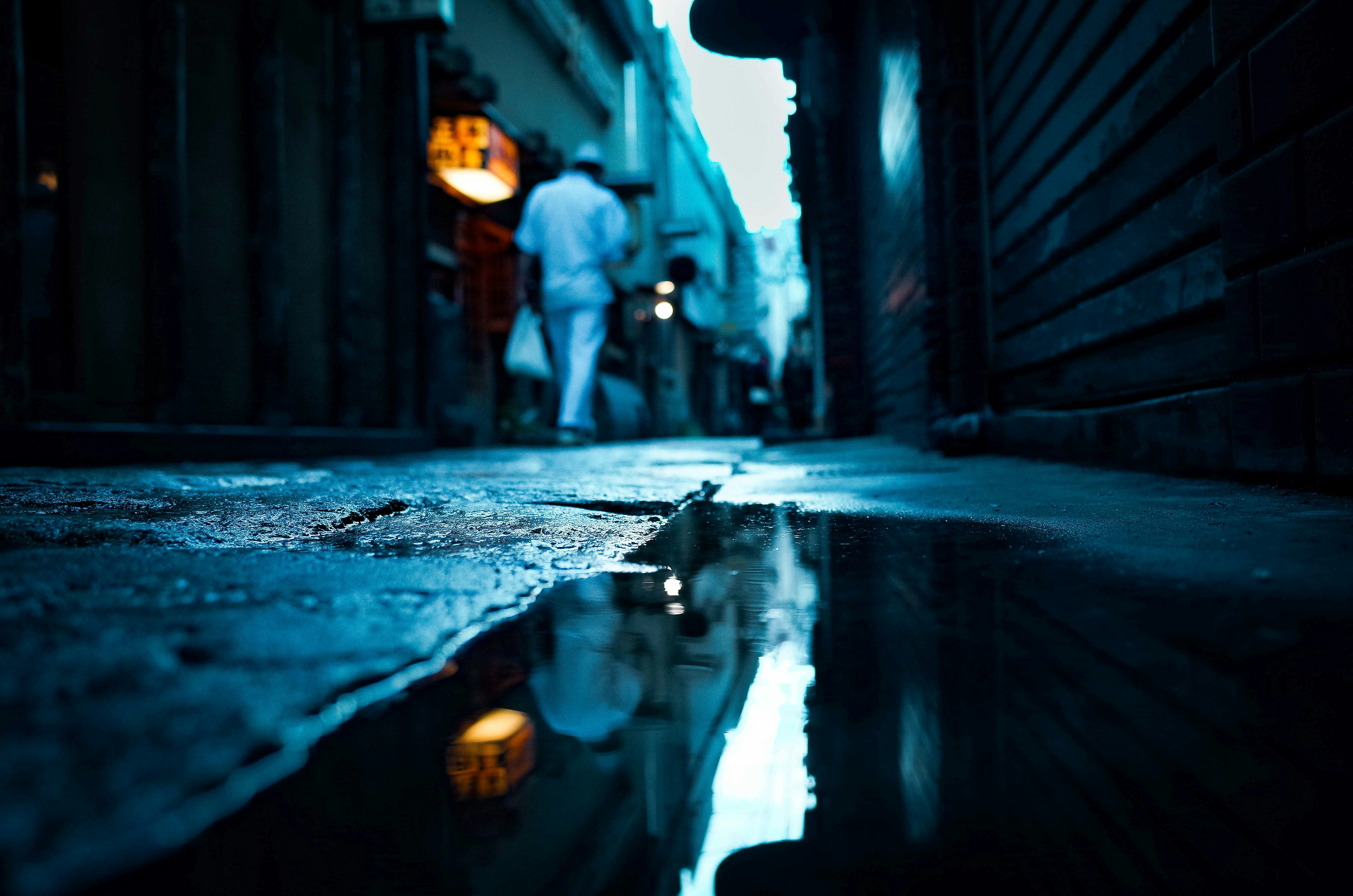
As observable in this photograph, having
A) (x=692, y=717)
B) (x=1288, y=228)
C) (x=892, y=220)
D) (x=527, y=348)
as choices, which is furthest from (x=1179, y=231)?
(x=527, y=348)

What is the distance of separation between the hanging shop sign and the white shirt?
188cm

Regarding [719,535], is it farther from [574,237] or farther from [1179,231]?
[574,237]

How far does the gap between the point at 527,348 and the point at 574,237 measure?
1426 mm

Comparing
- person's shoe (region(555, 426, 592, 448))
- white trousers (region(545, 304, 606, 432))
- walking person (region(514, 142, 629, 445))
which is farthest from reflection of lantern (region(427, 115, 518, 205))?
person's shoe (region(555, 426, 592, 448))

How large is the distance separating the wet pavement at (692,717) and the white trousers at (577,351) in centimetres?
587

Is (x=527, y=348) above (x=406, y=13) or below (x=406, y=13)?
below

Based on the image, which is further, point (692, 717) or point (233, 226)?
point (233, 226)

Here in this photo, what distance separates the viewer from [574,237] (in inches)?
261

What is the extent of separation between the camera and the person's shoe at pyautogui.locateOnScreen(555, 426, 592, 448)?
6898 millimetres

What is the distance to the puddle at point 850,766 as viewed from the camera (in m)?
0.35

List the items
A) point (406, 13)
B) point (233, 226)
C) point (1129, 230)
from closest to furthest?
point (1129, 230) → point (233, 226) → point (406, 13)

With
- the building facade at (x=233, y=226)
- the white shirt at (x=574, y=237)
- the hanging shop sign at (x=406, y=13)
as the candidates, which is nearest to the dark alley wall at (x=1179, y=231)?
the hanging shop sign at (x=406, y=13)

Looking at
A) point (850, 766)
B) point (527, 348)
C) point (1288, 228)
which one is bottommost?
point (850, 766)

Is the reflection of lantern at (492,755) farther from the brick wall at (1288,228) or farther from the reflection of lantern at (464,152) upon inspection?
the reflection of lantern at (464,152)
